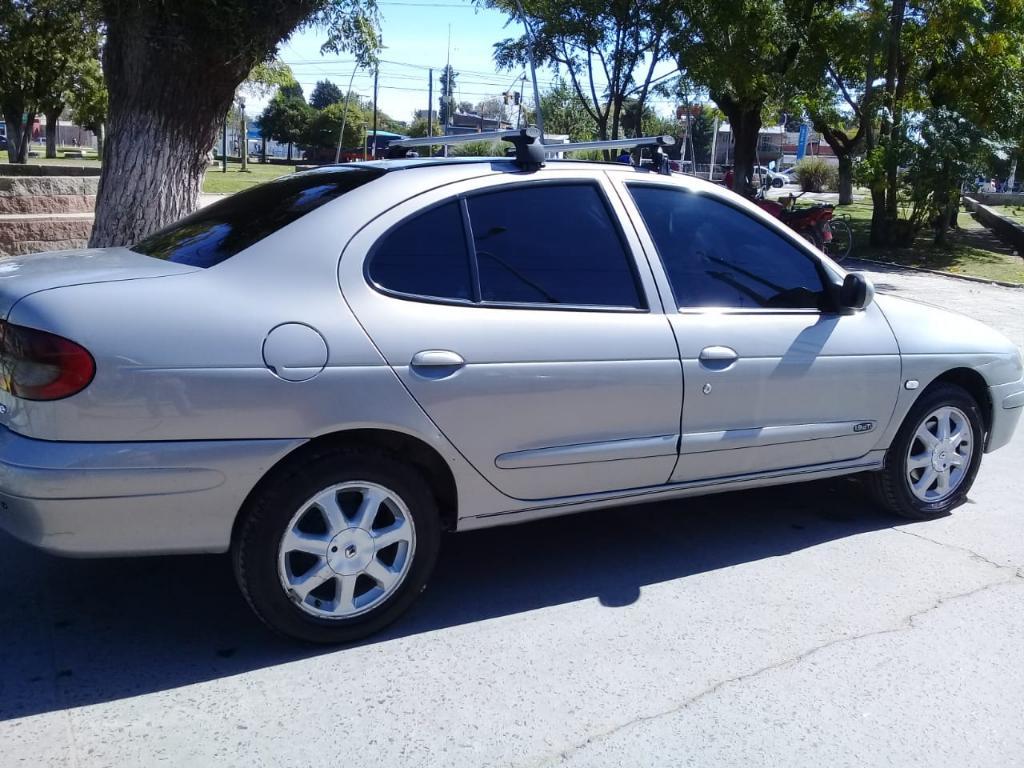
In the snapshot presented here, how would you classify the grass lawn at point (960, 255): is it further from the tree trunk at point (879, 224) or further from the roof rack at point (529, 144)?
the roof rack at point (529, 144)

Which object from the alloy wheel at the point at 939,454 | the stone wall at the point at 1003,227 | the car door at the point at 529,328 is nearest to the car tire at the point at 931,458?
the alloy wheel at the point at 939,454

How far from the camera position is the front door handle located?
4109mm

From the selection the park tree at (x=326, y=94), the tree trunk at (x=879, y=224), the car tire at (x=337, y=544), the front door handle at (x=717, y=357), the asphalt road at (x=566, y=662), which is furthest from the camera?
the park tree at (x=326, y=94)

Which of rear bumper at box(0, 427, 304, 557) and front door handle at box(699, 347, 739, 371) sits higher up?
front door handle at box(699, 347, 739, 371)

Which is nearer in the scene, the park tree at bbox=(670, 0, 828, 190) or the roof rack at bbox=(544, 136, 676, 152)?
the roof rack at bbox=(544, 136, 676, 152)

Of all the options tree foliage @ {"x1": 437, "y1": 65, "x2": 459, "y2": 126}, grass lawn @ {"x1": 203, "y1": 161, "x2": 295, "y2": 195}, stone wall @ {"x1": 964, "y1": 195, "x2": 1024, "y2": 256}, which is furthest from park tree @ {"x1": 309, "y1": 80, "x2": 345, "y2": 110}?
stone wall @ {"x1": 964, "y1": 195, "x2": 1024, "y2": 256}

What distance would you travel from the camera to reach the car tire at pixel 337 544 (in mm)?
3318

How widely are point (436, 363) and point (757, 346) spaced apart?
4.91 ft

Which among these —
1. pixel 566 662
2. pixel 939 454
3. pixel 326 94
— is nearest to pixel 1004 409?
pixel 939 454

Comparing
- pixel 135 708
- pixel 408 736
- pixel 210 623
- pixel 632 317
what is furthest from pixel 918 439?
pixel 135 708

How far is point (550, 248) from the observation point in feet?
13.0

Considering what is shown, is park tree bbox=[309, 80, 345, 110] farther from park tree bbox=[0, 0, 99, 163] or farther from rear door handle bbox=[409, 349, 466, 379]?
rear door handle bbox=[409, 349, 466, 379]

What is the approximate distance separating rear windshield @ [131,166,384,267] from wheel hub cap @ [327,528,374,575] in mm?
1046

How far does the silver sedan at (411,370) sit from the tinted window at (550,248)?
0.03 feet
